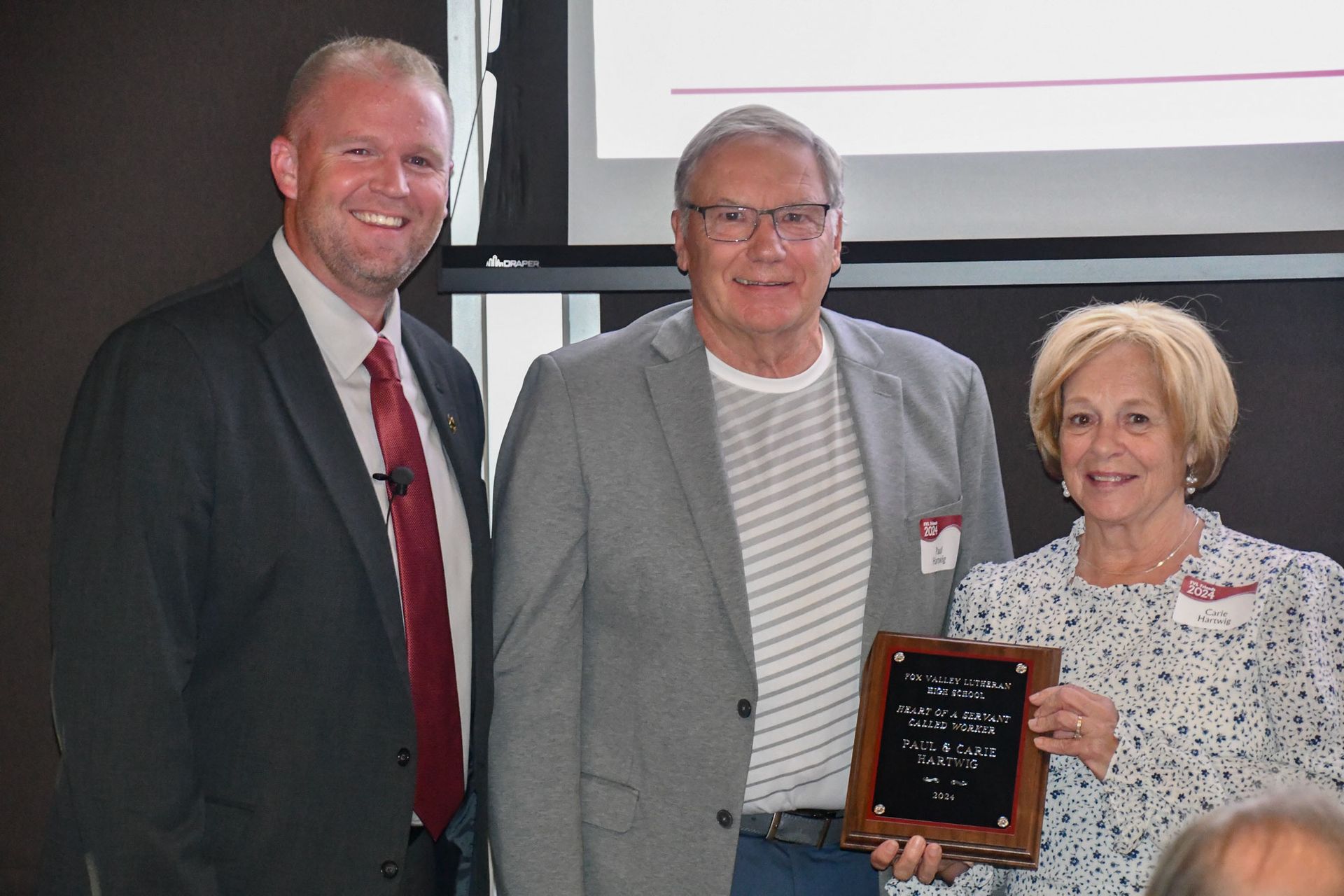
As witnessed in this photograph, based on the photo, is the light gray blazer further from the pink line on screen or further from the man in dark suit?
the pink line on screen

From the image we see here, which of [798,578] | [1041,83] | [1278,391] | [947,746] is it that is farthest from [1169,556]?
[1041,83]

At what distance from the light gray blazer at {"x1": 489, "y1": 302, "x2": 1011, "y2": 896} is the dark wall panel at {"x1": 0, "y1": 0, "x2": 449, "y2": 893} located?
46.2 inches

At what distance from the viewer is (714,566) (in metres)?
2.17

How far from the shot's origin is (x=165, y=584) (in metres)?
1.85

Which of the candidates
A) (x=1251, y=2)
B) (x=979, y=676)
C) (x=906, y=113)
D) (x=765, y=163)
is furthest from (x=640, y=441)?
(x=1251, y=2)

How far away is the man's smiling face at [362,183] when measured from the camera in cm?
223

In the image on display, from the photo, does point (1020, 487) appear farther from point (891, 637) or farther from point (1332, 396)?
point (891, 637)

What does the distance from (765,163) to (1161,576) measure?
105cm

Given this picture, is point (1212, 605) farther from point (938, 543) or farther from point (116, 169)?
point (116, 169)

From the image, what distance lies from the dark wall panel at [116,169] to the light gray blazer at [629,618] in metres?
1.17

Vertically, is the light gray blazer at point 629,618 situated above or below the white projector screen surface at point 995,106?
below

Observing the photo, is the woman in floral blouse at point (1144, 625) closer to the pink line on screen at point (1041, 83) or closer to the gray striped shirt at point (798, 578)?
the gray striped shirt at point (798, 578)

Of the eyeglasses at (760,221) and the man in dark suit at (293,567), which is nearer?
the man in dark suit at (293,567)

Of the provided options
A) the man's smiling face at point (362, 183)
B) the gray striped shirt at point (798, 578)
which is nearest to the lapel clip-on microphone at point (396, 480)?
the man's smiling face at point (362, 183)
